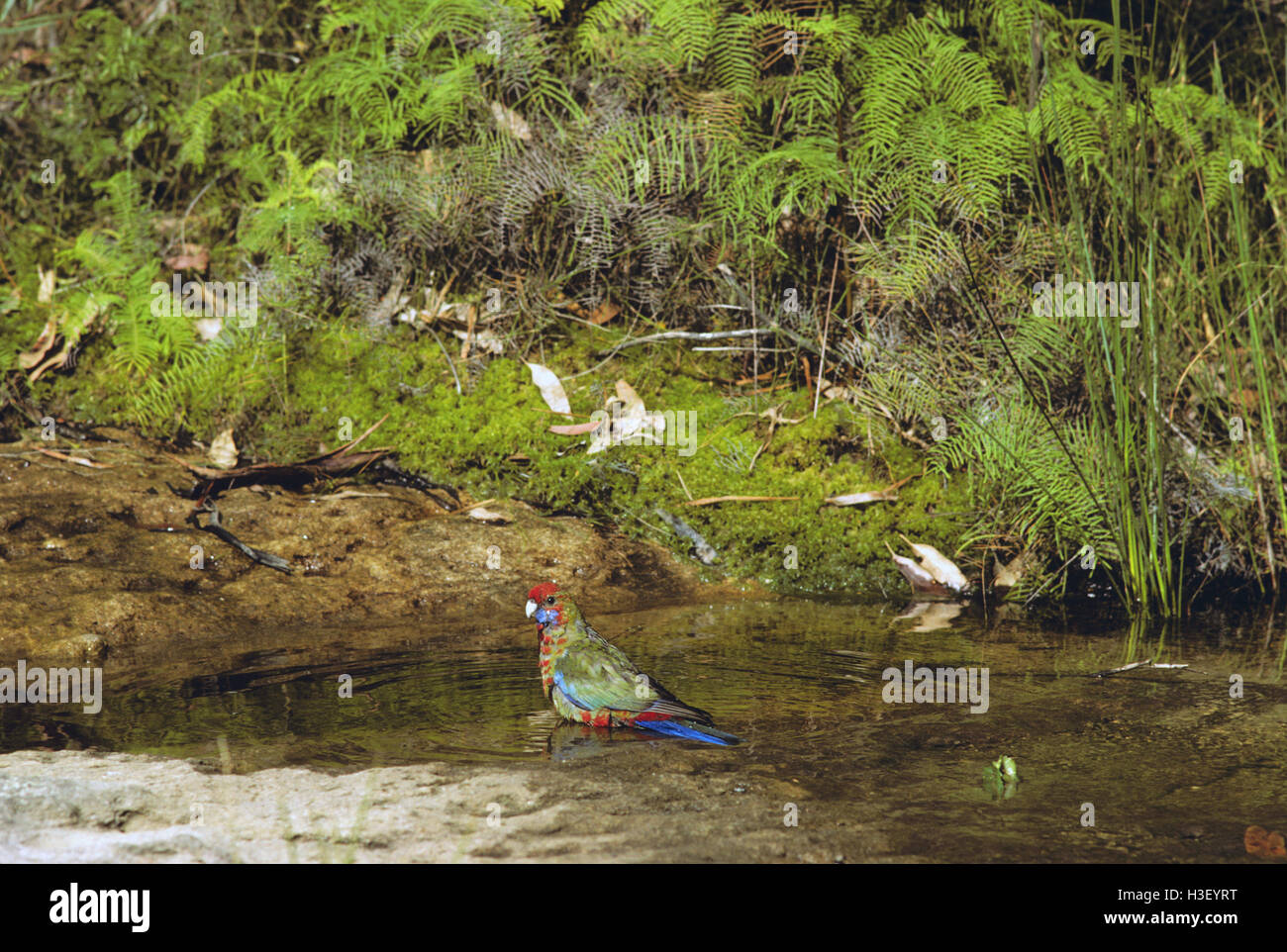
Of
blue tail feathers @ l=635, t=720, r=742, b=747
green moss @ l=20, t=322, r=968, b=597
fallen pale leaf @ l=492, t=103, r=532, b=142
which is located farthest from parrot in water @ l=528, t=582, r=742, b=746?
fallen pale leaf @ l=492, t=103, r=532, b=142

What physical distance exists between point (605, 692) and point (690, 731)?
0.34 m

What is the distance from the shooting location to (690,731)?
349cm

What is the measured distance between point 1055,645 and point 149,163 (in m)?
6.57

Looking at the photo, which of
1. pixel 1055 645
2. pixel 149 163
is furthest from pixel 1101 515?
pixel 149 163

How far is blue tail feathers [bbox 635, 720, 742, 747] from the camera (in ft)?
11.3

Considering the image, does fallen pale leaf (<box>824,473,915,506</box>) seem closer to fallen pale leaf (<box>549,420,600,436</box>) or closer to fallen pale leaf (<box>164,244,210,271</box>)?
fallen pale leaf (<box>549,420,600,436</box>)

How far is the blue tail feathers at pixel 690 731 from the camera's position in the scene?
11.3ft

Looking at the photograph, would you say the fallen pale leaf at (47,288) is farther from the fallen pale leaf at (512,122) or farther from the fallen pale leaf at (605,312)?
the fallen pale leaf at (605,312)

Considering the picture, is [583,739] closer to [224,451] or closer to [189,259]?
[224,451]

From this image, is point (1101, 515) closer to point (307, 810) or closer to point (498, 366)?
point (498, 366)

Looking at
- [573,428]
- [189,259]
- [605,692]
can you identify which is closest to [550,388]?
[573,428]

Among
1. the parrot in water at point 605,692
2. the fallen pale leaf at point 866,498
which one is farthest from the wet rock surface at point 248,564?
the parrot in water at point 605,692

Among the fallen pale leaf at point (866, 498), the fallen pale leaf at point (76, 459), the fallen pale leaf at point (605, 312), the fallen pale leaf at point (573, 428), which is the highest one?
the fallen pale leaf at point (605, 312)

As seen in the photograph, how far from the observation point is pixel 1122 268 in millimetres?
5766
